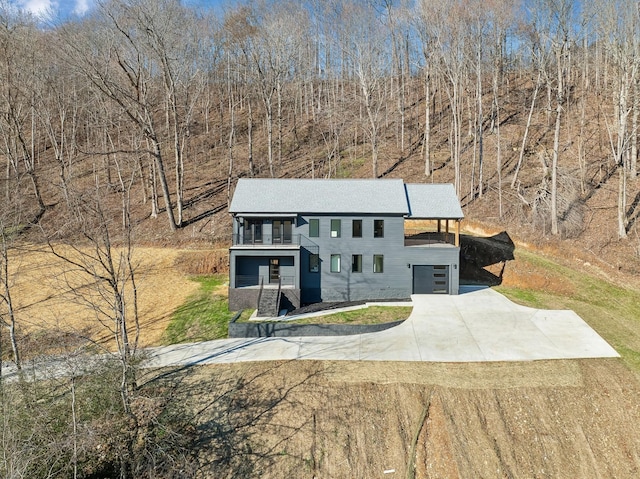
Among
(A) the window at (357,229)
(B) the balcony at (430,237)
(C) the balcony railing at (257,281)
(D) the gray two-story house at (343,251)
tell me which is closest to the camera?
(C) the balcony railing at (257,281)

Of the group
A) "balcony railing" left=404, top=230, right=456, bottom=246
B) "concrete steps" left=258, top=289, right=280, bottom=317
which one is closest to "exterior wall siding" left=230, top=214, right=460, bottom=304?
"concrete steps" left=258, top=289, right=280, bottom=317

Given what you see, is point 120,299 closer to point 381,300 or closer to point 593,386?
point 381,300

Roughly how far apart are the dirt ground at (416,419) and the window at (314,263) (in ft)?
24.3

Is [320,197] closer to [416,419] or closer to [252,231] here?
[252,231]

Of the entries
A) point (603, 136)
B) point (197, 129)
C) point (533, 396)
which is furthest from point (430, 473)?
point (197, 129)

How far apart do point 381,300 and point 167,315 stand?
11.5 meters

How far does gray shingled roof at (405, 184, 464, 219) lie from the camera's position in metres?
19.9

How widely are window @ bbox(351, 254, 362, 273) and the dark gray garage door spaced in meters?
3.17

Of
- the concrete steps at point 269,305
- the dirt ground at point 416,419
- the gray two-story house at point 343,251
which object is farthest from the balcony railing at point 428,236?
the dirt ground at point 416,419

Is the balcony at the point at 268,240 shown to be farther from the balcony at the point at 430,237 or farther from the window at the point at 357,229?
the balcony at the point at 430,237

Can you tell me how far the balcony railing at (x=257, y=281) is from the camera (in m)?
19.2

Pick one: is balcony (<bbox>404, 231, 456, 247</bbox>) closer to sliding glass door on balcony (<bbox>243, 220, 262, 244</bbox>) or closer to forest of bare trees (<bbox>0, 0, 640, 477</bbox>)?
forest of bare trees (<bbox>0, 0, 640, 477</bbox>)

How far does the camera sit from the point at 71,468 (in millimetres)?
8820

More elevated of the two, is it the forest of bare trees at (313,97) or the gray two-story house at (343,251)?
the forest of bare trees at (313,97)
